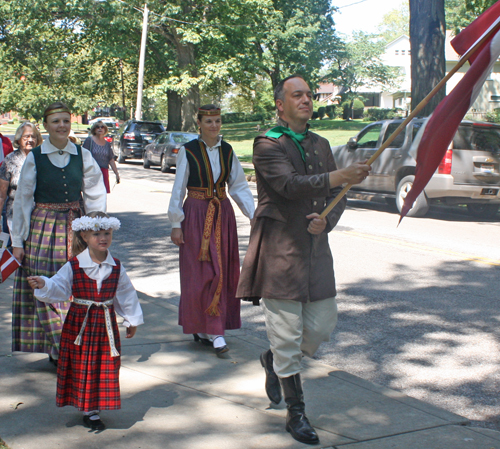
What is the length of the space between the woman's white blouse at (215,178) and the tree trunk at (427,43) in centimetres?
1285

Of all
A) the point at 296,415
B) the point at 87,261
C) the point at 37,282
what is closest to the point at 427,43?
the point at 87,261

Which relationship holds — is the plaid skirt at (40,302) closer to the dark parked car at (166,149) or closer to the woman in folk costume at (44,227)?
the woman in folk costume at (44,227)

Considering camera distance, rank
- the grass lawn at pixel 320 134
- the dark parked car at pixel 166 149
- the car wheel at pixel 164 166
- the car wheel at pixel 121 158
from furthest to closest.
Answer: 1. the grass lawn at pixel 320 134
2. the car wheel at pixel 121 158
3. the car wheel at pixel 164 166
4. the dark parked car at pixel 166 149

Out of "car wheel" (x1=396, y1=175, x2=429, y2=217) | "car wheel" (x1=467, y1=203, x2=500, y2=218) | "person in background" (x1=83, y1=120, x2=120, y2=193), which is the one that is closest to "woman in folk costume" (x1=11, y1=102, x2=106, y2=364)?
"person in background" (x1=83, y1=120, x2=120, y2=193)

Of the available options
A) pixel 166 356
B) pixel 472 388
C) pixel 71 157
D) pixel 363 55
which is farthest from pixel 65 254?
pixel 363 55

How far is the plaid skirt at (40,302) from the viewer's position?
4.63 m

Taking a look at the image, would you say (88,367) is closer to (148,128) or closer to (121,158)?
(121,158)

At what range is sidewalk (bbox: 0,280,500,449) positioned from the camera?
11.8 feet

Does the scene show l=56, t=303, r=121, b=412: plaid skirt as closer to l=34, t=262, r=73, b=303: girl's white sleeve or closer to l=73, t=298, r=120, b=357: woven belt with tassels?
l=73, t=298, r=120, b=357: woven belt with tassels

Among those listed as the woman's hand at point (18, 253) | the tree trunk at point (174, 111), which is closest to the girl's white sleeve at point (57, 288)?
the woman's hand at point (18, 253)

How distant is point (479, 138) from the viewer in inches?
516

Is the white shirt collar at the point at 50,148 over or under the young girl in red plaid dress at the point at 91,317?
over

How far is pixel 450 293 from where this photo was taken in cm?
719

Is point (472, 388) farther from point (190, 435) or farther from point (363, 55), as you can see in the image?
point (363, 55)
